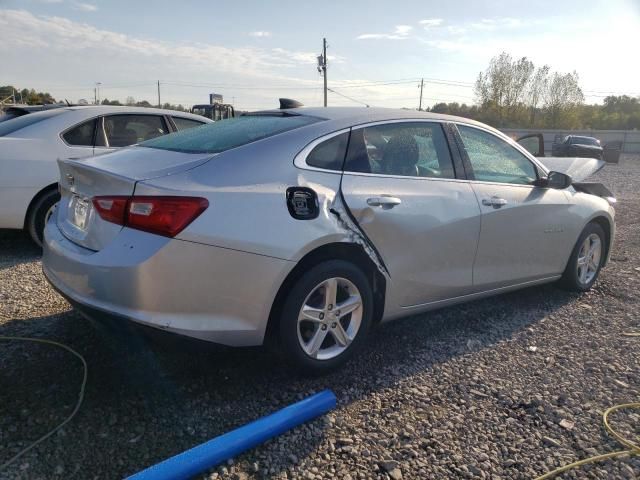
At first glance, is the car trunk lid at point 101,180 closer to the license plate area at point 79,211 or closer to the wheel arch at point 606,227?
the license plate area at point 79,211

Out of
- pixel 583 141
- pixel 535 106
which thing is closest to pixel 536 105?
pixel 535 106

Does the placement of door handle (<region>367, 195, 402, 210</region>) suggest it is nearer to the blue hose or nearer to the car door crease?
the car door crease

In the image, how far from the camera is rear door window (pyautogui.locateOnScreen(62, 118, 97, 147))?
558 cm

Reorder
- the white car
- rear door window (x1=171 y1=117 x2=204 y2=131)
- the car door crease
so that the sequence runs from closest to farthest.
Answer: the car door crease
the white car
rear door window (x1=171 y1=117 x2=204 y2=131)

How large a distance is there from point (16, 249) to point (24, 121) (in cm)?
137

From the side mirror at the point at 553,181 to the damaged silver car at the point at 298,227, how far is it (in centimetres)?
4

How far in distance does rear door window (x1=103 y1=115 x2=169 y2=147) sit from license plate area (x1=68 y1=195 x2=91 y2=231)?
10.2 ft

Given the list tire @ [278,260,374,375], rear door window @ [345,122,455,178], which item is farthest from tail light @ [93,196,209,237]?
rear door window @ [345,122,455,178]

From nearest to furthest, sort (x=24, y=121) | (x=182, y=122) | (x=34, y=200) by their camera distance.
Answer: (x=34, y=200)
(x=24, y=121)
(x=182, y=122)

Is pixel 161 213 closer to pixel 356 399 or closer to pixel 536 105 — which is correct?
pixel 356 399

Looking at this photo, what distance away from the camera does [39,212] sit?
5.35 metres

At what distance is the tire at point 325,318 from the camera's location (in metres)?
2.85

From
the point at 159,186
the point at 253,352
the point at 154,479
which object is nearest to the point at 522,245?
the point at 253,352

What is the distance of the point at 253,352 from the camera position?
11.1 feet
